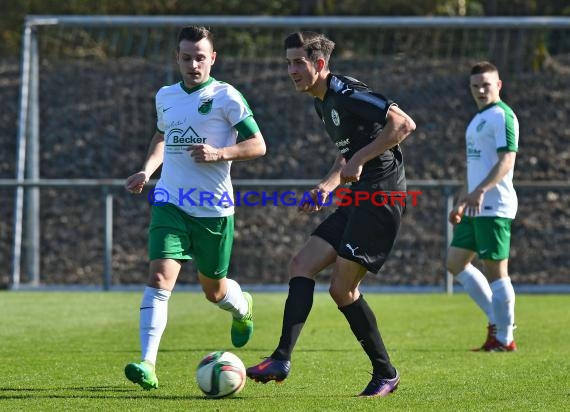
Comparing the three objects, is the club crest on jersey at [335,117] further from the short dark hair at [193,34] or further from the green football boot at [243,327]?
the green football boot at [243,327]

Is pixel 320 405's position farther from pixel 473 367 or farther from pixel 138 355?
pixel 138 355

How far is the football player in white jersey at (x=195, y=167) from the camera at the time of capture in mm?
6922

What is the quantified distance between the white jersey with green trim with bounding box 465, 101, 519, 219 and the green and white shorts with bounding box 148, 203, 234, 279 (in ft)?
9.54

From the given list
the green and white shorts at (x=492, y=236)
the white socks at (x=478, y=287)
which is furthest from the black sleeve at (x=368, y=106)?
the white socks at (x=478, y=287)

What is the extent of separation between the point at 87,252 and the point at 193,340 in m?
10.1

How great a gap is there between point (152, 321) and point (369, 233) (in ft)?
4.41

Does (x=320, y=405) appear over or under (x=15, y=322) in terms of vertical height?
over

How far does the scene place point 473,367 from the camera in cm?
795

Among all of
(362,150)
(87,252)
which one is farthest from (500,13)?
(362,150)

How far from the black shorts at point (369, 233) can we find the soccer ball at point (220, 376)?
866 mm

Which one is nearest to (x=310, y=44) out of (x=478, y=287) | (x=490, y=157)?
(x=490, y=157)

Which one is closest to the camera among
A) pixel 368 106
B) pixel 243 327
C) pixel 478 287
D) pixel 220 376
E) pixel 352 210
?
pixel 220 376

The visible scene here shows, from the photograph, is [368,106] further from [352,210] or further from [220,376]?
[220,376]

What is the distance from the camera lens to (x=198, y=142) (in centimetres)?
706
